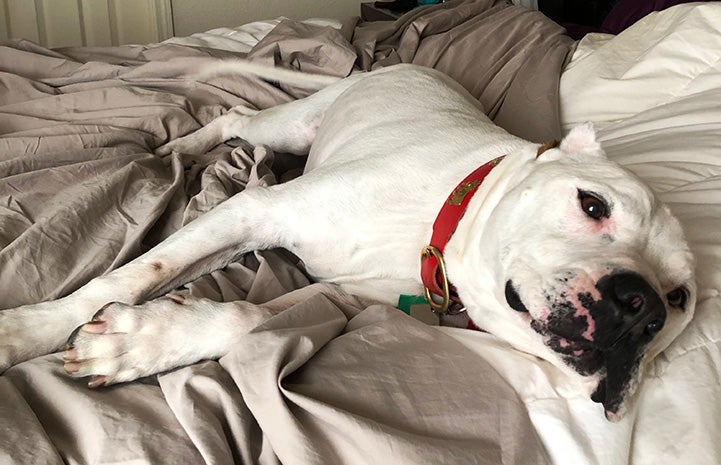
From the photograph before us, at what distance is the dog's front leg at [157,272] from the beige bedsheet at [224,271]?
0.06 meters

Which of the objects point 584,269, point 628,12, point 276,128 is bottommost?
point 276,128

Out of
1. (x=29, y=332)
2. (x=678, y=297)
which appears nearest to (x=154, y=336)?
(x=29, y=332)

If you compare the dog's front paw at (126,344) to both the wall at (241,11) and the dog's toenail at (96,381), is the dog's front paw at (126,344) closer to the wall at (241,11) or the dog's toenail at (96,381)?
the dog's toenail at (96,381)

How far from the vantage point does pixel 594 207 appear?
1.53 meters

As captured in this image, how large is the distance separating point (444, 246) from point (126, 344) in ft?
2.56

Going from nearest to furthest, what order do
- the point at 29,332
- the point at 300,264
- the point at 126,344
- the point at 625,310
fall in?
the point at 625,310
the point at 126,344
the point at 29,332
the point at 300,264

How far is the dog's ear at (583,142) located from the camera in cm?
173

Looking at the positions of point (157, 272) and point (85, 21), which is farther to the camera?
point (85, 21)

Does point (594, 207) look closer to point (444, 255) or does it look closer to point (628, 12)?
point (444, 255)

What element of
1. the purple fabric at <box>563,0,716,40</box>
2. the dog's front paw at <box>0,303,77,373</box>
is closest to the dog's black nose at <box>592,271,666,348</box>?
the dog's front paw at <box>0,303,77,373</box>

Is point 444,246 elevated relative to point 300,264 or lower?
elevated

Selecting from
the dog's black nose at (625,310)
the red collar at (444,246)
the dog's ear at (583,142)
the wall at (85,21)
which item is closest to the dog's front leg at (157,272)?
the red collar at (444,246)

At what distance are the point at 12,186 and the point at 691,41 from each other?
7.58 feet

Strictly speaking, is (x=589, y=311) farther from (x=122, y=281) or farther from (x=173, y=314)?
(x=122, y=281)
